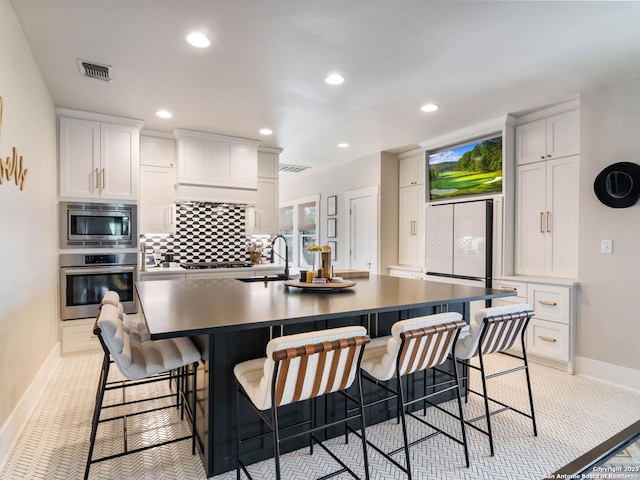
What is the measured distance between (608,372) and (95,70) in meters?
4.94

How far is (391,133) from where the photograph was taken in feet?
14.8

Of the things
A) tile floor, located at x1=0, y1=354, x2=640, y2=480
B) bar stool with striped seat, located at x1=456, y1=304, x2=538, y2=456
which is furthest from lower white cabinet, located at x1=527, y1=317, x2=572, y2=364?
bar stool with striped seat, located at x1=456, y1=304, x2=538, y2=456

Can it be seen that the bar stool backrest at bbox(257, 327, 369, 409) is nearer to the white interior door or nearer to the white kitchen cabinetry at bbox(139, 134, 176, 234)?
the white kitchen cabinetry at bbox(139, 134, 176, 234)

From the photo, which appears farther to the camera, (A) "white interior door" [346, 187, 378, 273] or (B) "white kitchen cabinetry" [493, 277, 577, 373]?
(A) "white interior door" [346, 187, 378, 273]

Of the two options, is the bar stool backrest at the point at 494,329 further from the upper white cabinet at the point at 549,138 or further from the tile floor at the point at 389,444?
the upper white cabinet at the point at 549,138

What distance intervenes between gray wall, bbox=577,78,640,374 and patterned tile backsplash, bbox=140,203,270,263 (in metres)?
4.02

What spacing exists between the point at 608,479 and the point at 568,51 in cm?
267

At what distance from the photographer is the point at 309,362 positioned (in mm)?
1454

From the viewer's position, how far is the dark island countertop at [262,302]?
5.13ft

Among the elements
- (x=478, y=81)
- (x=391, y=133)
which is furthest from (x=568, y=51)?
(x=391, y=133)

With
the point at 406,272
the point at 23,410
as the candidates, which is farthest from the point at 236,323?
the point at 406,272

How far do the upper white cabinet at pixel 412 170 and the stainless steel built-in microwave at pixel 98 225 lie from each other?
3.75 meters

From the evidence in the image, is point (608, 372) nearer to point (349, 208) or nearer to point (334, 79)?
point (334, 79)

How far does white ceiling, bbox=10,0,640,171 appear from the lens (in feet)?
6.91
